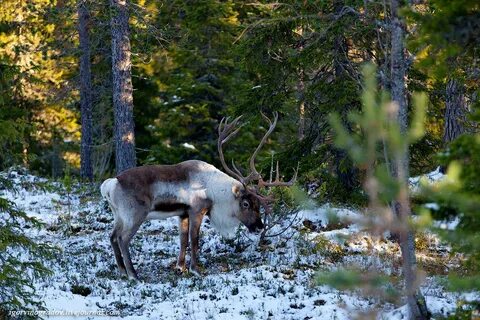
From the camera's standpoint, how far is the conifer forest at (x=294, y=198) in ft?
19.5

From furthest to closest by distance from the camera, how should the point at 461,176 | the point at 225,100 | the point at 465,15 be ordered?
the point at 225,100 → the point at 465,15 → the point at 461,176

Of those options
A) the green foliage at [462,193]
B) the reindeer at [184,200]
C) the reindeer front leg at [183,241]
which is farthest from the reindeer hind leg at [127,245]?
the green foliage at [462,193]

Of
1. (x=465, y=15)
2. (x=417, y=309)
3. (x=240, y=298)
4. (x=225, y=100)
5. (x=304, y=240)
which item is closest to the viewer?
(x=465, y=15)

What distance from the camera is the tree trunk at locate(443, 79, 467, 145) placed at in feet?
46.7

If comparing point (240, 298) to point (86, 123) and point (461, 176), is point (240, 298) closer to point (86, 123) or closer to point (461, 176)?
point (461, 176)

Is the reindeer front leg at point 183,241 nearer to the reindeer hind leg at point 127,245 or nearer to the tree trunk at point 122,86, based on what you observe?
the reindeer hind leg at point 127,245

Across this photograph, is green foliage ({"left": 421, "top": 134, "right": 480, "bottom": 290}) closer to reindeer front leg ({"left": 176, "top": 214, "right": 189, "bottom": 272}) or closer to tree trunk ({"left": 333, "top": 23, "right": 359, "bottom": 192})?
reindeer front leg ({"left": 176, "top": 214, "right": 189, "bottom": 272})

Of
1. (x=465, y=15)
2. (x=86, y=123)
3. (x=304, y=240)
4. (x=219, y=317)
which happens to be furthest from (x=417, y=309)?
(x=86, y=123)

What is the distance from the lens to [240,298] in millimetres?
10367

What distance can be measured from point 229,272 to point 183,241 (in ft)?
4.01

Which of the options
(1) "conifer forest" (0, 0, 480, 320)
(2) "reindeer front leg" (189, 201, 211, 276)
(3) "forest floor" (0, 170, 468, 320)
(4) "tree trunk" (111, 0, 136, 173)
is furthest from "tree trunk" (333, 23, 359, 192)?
(4) "tree trunk" (111, 0, 136, 173)

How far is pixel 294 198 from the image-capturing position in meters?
12.7

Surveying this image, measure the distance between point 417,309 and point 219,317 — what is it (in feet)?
9.23

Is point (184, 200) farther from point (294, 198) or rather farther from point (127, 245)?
point (294, 198)
